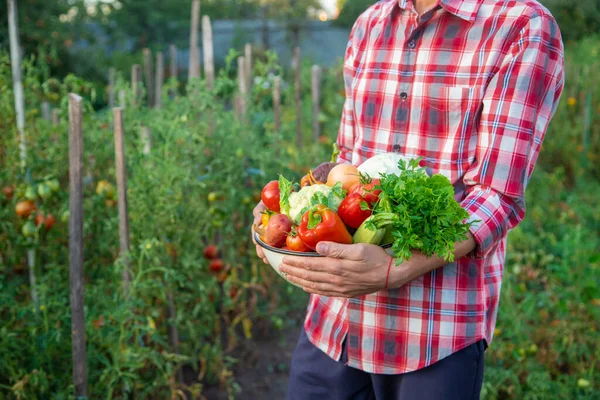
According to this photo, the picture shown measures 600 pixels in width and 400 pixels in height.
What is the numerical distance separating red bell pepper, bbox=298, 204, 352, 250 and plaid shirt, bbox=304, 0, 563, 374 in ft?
0.89

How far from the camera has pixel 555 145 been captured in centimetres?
Answer: 568

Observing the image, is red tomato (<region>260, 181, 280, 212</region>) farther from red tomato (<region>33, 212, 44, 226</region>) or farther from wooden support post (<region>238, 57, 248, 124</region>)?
wooden support post (<region>238, 57, 248, 124</region>)

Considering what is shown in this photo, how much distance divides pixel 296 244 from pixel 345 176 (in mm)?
200

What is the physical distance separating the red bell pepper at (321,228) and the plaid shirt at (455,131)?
27 cm

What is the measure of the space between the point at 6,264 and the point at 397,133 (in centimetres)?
182

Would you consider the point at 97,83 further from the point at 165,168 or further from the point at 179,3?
the point at 165,168

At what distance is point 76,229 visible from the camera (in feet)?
6.53

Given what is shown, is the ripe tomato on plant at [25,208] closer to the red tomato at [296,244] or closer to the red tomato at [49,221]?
the red tomato at [49,221]

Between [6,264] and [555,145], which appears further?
[555,145]

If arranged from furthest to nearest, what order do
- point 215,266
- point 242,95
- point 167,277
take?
point 242,95 < point 215,266 < point 167,277

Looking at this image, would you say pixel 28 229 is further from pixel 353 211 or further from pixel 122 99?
pixel 353 211

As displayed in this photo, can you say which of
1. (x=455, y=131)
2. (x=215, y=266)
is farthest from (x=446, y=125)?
(x=215, y=266)

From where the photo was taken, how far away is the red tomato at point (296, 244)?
4.05 feet

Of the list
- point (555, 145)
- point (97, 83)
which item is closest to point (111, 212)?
point (555, 145)
